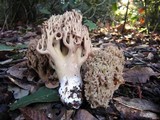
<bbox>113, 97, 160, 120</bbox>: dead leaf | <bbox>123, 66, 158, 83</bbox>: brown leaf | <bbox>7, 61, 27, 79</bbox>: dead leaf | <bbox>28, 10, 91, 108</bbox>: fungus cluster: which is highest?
<bbox>28, 10, 91, 108</bbox>: fungus cluster

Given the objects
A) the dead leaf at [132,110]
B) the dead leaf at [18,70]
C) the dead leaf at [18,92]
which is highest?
the dead leaf at [18,70]

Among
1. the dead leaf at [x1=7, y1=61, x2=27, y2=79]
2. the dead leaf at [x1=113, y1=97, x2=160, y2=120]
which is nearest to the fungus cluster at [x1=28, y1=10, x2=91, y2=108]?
the dead leaf at [x1=113, y1=97, x2=160, y2=120]

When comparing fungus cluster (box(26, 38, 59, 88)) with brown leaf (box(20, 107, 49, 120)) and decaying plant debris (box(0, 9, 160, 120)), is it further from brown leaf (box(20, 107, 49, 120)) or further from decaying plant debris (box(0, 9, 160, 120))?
brown leaf (box(20, 107, 49, 120))

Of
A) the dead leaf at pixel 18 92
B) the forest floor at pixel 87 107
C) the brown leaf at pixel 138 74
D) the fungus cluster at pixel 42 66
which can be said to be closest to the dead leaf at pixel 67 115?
the forest floor at pixel 87 107

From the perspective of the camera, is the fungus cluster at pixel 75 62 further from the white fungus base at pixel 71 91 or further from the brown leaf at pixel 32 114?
the brown leaf at pixel 32 114

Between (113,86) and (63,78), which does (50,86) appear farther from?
(113,86)

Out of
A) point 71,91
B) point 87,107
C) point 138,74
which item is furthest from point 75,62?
point 138,74

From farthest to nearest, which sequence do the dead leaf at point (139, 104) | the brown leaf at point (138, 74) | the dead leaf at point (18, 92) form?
the brown leaf at point (138, 74)
the dead leaf at point (18, 92)
the dead leaf at point (139, 104)

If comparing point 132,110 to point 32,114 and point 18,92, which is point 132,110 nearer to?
point 32,114
